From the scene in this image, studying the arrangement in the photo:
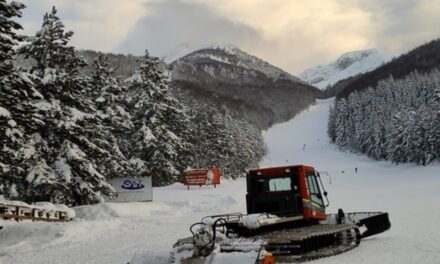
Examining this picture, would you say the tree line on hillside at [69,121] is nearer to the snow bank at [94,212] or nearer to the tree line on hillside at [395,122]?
the snow bank at [94,212]

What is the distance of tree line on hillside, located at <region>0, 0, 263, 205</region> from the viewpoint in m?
20.0

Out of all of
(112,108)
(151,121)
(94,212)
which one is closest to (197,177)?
(151,121)

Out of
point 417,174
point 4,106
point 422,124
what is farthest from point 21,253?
point 422,124

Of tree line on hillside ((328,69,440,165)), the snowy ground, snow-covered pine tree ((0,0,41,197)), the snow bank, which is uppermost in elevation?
tree line on hillside ((328,69,440,165))

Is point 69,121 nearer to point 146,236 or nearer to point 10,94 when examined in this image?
point 10,94

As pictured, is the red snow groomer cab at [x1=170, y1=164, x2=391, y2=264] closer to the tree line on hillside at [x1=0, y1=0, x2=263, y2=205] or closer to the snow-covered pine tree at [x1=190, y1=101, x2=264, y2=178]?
the tree line on hillside at [x1=0, y1=0, x2=263, y2=205]

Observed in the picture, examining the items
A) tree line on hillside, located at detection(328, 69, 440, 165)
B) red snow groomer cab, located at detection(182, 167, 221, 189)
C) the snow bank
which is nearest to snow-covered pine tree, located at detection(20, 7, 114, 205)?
the snow bank

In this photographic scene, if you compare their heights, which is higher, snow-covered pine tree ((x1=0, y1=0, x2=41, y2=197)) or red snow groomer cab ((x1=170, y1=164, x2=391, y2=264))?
snow-covered pine tree ((x1=0, y1=0, x2=41, y2=197))

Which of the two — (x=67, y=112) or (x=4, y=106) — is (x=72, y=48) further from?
(x=4, y=106)

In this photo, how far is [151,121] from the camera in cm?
4531

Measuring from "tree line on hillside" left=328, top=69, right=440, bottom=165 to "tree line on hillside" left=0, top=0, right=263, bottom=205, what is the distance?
4344 centimetres

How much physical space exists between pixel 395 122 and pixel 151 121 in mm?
60179

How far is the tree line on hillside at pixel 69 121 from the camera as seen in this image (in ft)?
65.5

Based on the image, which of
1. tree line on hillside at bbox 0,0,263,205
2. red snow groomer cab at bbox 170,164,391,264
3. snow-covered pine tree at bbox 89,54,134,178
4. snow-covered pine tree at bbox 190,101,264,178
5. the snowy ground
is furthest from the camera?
snow-covered pine tree at bbox 190,101,264,178
